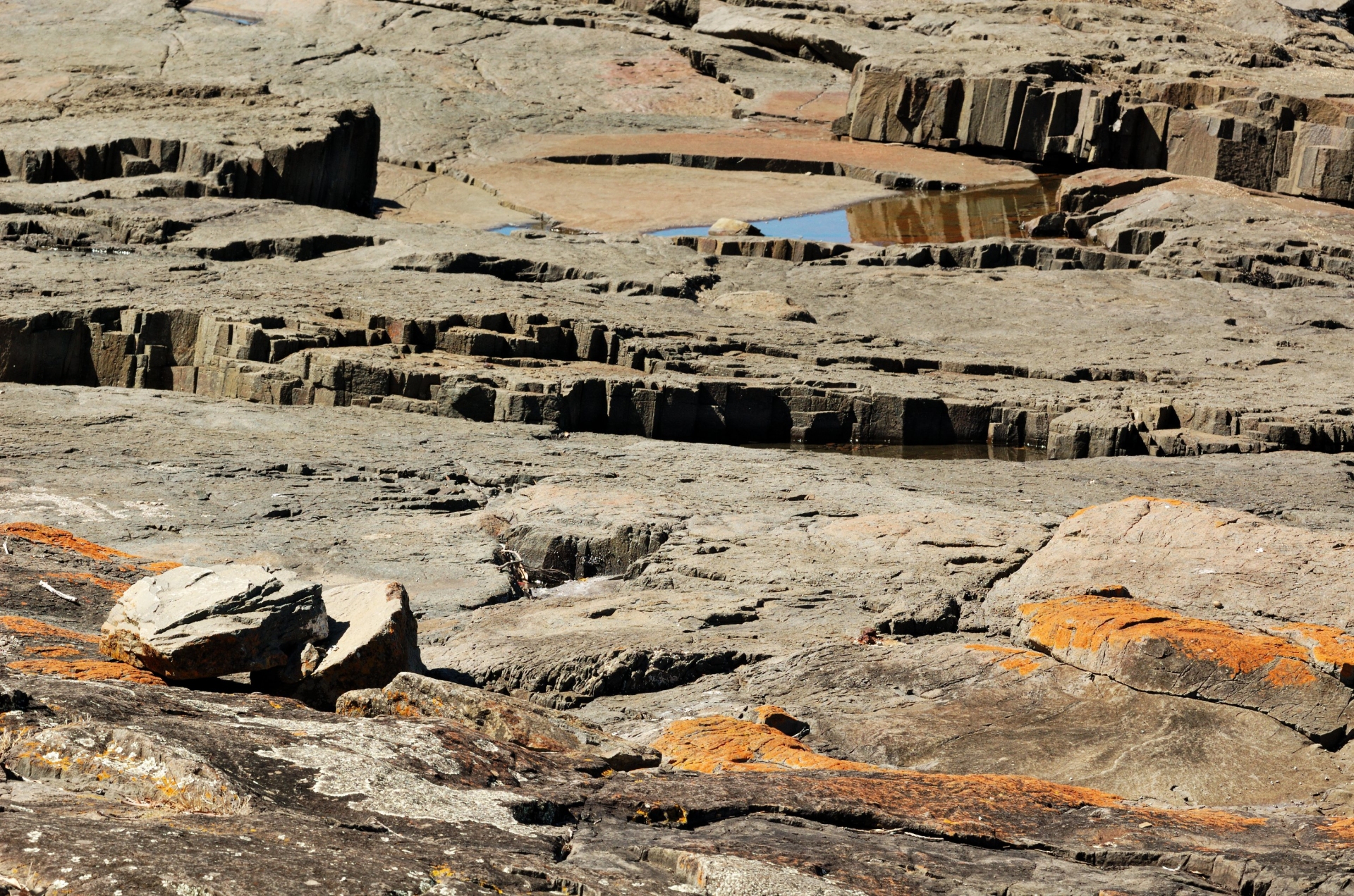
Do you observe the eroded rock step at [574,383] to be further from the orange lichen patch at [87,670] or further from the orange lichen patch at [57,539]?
the orange lichen patch at [87,670]

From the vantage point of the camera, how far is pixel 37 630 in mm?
5035

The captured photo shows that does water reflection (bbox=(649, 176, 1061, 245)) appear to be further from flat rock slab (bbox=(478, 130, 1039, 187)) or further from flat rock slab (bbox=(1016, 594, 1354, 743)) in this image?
flat rock slab (bbox=(1016, 594, 1354, 743))

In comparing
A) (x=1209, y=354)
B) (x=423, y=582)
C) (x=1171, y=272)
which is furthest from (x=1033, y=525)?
(x=1171, y=272)

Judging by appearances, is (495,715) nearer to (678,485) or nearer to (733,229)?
(678,485)

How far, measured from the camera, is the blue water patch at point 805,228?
19125 millimetres

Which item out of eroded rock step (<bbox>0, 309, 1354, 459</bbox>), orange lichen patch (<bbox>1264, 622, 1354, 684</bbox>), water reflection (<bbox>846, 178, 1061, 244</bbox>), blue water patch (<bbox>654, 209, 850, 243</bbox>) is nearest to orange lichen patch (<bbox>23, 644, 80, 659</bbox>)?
orange lichen patch (<bbox>1264, 622, 1354, 684</bbox>)

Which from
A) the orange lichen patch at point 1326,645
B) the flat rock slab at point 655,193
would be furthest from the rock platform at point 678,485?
the flat rock slab at point 655,193

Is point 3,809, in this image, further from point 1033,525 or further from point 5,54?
point 5,54

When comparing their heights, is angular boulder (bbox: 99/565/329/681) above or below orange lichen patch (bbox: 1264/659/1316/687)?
below

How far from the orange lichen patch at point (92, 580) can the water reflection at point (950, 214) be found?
560 inches

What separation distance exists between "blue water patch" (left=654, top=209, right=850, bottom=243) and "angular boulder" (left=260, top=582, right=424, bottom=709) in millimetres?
13625

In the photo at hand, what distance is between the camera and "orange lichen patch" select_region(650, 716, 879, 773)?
4.66m

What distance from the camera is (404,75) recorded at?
2567cm

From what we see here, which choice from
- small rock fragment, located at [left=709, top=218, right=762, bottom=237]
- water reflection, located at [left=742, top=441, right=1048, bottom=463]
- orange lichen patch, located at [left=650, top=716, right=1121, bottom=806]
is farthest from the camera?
small rock fragment, located at [left=709, top=218, right=762, bottom=237]
